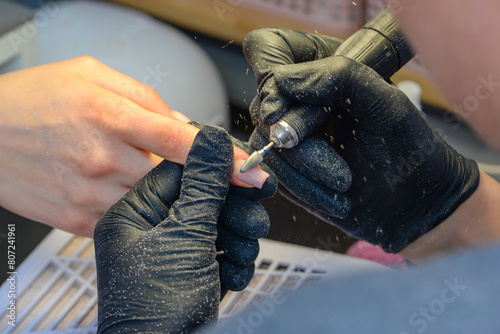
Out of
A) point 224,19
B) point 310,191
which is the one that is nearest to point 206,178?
point 310,191

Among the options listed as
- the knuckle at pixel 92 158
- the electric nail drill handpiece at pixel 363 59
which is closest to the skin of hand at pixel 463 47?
the electric nail drill handpiece at pixel 363 59

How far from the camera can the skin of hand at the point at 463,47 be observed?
0.44m

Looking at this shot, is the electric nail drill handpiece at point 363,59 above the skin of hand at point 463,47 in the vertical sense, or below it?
below

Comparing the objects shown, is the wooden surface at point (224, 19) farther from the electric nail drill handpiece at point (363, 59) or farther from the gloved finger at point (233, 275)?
the gloved finger at point (233, 275)

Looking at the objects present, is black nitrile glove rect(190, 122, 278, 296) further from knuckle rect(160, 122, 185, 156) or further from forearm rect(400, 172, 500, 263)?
forearm rect(400, 172, 500, 263)

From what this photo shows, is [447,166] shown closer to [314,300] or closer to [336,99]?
[336,99]

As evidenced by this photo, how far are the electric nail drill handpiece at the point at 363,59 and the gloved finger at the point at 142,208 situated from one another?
4.5 inches

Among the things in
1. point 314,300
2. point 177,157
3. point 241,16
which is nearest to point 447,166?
point 177,157

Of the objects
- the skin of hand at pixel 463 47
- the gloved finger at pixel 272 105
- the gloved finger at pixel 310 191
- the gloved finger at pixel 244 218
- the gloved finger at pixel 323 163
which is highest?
the skin of hand at pixel 463 47

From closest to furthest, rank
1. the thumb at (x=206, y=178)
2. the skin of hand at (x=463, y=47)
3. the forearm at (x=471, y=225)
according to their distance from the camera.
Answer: the skin of hand at (x=463, y=47), the thumb at (x=206, y=178), the forearm at (x=471, y=225)

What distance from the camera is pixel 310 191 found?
2.20ft

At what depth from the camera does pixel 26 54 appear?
1.06 m

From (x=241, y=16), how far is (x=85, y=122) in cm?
71

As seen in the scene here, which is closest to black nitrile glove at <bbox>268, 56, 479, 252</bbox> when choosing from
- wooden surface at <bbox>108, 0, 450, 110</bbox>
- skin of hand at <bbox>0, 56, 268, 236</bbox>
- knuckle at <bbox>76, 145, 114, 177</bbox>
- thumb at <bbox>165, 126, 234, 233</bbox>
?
thumb at <bbox>165, 126, 234, 233</bbox>
